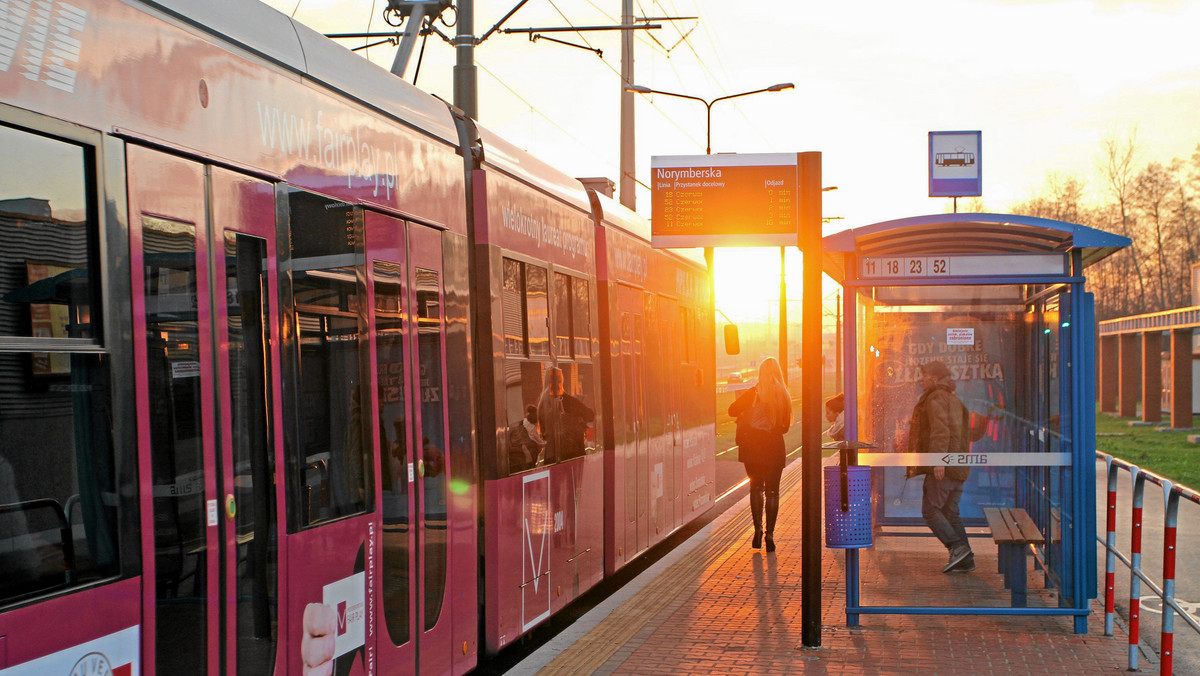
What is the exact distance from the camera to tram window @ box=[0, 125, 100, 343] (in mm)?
3172

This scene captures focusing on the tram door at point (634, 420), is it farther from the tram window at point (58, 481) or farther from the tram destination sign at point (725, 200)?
the tram window at point (58, 481)

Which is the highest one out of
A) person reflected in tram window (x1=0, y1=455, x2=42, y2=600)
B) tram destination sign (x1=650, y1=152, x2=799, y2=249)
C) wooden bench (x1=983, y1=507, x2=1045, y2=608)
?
tram destination sign (x1=650, y1=152, x2=799, y2=249)

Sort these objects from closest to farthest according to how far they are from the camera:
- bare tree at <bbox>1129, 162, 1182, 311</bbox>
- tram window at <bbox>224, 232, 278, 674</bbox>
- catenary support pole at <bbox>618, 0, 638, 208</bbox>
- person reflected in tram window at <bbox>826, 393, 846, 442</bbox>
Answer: tram window at <bbox>224, 232, 278, 674</bbox>, person reflected in tram window at <bbox>826, 393, 846, 442</bbox>, catenary support pole at <bbox>618, 0, 638, 208</bbox>, bare tree at <bbox>1129, 162, 1182, 311</bbox>

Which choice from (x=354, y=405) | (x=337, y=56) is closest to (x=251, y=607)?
(x=354, y=405)

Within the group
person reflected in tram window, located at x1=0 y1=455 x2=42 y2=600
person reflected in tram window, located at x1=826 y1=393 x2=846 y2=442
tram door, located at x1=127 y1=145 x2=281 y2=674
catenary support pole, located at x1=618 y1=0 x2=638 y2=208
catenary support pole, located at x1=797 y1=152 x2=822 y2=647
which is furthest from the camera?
catenary support pole, located at x1=618 y1=0 x2=638 y2=208

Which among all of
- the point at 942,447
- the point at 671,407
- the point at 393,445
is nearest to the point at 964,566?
the point at 942,447

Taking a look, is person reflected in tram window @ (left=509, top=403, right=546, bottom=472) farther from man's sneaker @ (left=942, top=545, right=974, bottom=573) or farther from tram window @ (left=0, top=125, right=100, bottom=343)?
tram window @ (left=0, top=125, right=100, bottom=343)

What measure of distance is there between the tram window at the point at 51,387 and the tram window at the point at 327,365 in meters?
1.18

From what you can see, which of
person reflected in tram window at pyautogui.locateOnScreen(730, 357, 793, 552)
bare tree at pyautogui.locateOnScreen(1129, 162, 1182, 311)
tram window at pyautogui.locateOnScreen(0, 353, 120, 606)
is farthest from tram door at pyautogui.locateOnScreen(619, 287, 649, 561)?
bare tree at pyautogui.locateOnScreen(1129, 162, 1182, 311)

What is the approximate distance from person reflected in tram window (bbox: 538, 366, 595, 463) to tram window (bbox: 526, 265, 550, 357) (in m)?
0.22

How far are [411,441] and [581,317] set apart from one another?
330 centimetres

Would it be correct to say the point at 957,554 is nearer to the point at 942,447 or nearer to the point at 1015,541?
the point at 1015,541

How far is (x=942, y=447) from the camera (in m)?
8.52

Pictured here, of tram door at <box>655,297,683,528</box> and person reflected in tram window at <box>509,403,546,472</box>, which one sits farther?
tram door at <box>655,297,683,528</box>
